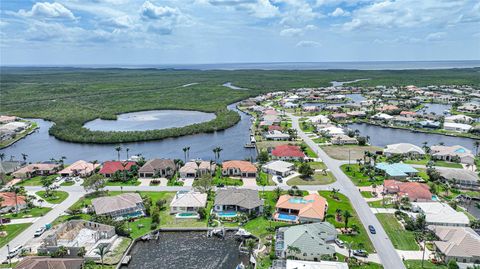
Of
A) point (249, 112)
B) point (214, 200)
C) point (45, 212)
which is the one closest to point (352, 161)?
point (214, 200)

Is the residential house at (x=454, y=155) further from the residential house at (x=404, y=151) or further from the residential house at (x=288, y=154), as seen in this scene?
the residential house at (x=288, y=154)

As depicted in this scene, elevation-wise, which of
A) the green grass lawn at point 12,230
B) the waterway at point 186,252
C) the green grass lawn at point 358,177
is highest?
the green grass lawn at point 358,177

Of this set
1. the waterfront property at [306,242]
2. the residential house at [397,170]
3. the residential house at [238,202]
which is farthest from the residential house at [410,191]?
the residential house at [238,202]

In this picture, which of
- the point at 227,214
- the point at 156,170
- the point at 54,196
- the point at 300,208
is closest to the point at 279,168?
the point at 300,208

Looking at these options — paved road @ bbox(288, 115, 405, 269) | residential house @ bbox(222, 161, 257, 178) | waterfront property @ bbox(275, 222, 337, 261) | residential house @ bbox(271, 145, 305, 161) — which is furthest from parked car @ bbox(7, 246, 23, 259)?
residential house @ bbox(271, 145, 305, 161)

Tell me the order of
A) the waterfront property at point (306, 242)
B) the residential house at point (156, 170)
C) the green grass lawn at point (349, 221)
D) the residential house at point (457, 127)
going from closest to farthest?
the waterfront property at point (306, 242) < the green grass lawn at point (349, 221) < the residential house at point (156, 170) < the residential house at point (457, 127)

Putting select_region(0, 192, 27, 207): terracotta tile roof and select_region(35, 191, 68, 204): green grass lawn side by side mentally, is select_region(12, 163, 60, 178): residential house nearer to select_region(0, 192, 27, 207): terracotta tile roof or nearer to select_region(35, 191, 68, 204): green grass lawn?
select_region(35, 191, 68, 204): green grass lawn

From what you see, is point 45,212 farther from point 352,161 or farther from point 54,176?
point 352,161
